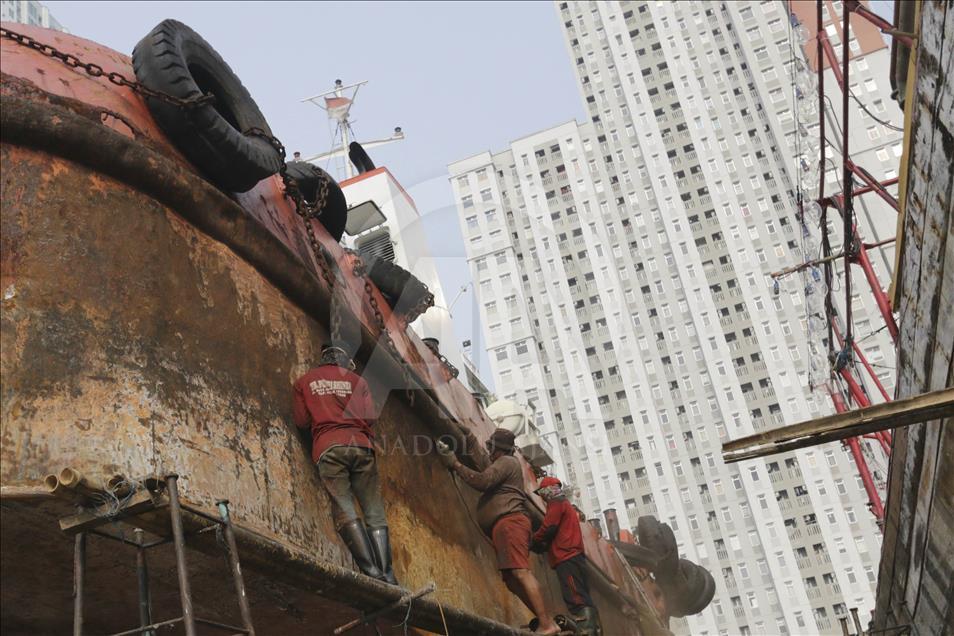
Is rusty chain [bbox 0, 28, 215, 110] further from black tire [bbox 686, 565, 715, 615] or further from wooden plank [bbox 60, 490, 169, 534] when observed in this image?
black tire [bbox 686, 565, 715, 615]

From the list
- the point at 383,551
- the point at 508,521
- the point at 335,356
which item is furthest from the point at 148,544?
the point at 508,521

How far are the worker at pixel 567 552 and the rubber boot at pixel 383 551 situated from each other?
259 centimetres

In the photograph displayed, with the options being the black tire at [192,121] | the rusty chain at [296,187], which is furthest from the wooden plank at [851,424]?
the black tire at [192,121]

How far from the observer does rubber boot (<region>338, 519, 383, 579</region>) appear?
5031mm

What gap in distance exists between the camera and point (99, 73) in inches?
187

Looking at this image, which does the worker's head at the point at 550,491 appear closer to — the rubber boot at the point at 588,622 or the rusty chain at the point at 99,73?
the rubber boot at the point at 588,622

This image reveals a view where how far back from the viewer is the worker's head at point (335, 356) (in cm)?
561

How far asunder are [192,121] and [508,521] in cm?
371

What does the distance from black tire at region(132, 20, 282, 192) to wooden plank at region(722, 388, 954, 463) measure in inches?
114

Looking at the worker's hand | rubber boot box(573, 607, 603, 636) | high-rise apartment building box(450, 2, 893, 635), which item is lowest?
rubber boot box(573, 607, 603, 636)

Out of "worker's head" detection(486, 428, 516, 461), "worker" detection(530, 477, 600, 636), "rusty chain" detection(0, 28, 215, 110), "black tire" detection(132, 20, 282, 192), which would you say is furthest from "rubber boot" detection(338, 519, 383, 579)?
"worker's head" detection(486, 428, 516, 461)

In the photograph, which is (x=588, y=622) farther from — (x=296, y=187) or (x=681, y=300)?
(x=681, y=300)

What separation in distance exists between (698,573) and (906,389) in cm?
1044

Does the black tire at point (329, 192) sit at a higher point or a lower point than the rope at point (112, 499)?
higher
